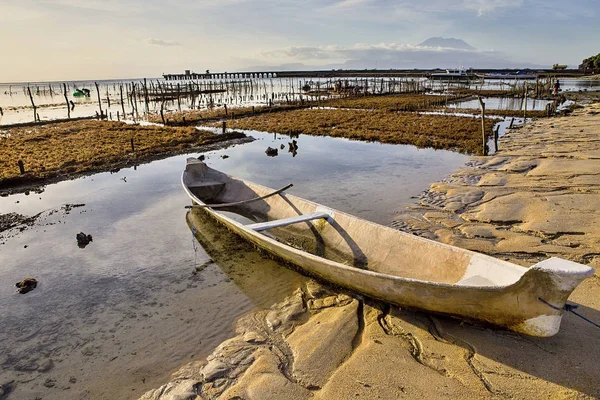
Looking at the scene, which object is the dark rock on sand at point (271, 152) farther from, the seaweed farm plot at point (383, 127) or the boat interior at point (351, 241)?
the boat interior at point (351, 241)

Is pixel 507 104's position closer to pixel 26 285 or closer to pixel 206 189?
pixel 206 189

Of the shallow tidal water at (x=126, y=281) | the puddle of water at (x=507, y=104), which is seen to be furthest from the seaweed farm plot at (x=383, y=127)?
the puddle of water at (x=507, y=104)

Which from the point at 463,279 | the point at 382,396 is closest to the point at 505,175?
the point at 463,279

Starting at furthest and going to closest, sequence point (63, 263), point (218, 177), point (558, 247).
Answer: point (218, 177), point (63, 263), point (558, 247)

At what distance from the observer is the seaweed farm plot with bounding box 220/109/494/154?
17812 millimetres

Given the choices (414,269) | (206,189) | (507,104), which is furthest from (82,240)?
(507,104)

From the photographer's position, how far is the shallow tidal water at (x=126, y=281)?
14.1 feet

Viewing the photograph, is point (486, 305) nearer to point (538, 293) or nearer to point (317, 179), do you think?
point (538, 293)

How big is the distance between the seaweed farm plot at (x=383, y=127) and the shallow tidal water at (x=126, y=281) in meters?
6.17

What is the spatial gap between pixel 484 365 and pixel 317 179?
8954mm

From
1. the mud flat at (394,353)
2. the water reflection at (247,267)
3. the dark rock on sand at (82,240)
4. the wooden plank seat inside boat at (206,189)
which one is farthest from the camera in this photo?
the wooden plank seat inside boat at (206,189)

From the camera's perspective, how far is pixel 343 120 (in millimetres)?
24656

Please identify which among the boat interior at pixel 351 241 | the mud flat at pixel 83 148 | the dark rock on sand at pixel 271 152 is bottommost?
the boat interior at pixel 351 241

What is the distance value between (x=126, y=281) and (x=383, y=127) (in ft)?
59.8
